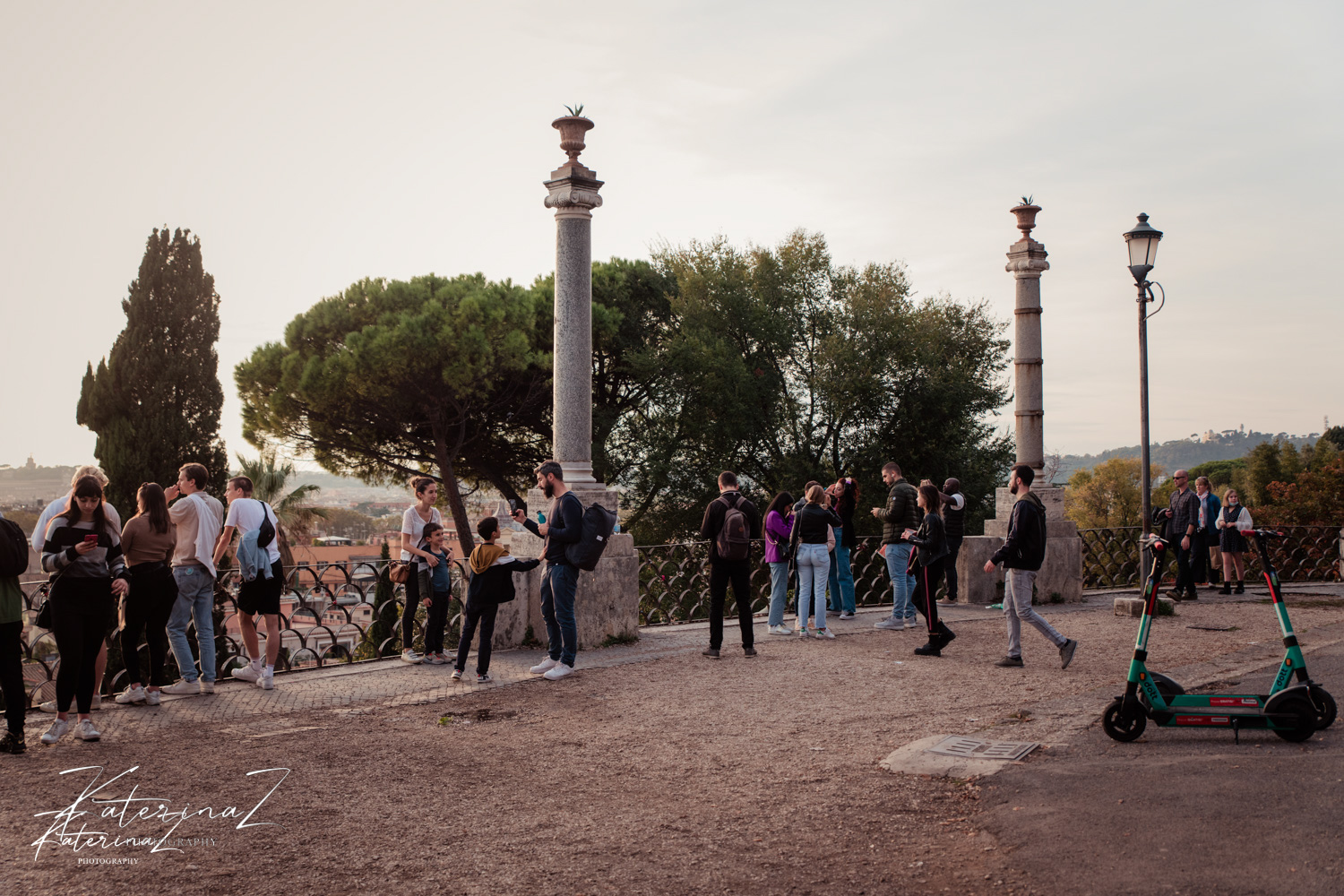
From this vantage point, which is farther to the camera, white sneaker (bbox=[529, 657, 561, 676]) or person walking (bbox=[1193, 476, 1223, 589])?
person walking (bbox=[1193, 476, 1223, 589])

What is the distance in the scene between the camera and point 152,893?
3316mm

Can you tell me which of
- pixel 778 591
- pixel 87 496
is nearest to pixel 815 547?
pixel 778 591

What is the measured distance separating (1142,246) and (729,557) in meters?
6.15

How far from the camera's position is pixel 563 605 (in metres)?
7.18

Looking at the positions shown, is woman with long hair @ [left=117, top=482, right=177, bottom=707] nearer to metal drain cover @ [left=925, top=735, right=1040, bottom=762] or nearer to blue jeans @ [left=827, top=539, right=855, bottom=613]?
metal drain cover @ [left=925, top=735, right=1040, bottom=762]

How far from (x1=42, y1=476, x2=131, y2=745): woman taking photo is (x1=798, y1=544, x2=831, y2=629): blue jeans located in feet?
18.4

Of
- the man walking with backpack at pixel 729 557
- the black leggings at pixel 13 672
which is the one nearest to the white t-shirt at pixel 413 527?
the man walking with backpack at pixel 729 557

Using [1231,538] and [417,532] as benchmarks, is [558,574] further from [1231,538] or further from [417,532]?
[1231,538]

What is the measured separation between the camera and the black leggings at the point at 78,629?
17.6 ft

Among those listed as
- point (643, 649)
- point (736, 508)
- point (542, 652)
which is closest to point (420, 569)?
point (542, 652)

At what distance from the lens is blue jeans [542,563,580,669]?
716 cm

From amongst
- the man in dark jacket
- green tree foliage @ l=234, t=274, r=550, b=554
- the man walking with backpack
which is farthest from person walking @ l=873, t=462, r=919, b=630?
green tree foliage @ l=234, t=274, r=550, b=554

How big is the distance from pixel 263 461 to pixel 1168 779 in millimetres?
23459

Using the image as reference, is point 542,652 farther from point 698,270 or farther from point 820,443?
point 698,270
